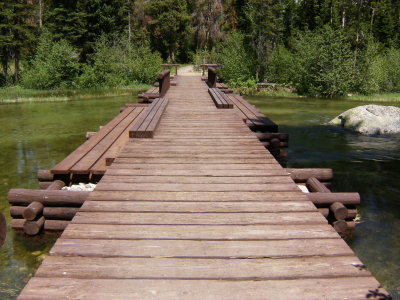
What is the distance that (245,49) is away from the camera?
3991cm

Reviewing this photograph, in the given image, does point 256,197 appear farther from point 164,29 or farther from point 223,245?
point 164,29

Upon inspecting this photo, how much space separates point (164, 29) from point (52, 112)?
37.7 m

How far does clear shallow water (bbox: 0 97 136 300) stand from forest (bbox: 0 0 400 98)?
11077mm

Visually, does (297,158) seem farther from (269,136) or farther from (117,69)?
(117,69)

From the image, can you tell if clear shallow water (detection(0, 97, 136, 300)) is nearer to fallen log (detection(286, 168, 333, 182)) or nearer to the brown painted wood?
the brown painted wood

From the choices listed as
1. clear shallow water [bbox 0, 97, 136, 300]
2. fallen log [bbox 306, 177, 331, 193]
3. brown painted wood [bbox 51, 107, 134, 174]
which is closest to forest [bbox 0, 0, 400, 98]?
clear shallow water [bbox 0, 97, 136, 300]

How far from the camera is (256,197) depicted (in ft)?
16.3

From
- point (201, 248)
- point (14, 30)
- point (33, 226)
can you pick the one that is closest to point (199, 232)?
point (201, 248)

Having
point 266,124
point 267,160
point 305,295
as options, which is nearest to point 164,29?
point 266,124

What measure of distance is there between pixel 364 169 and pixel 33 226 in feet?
A: 31.0

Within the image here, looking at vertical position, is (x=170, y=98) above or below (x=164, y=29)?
below

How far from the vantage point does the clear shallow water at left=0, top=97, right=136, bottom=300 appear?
6145mm

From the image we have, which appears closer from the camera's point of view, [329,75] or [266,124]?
[266,124]

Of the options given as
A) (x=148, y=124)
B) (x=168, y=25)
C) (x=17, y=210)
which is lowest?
(x=17, y=210)
